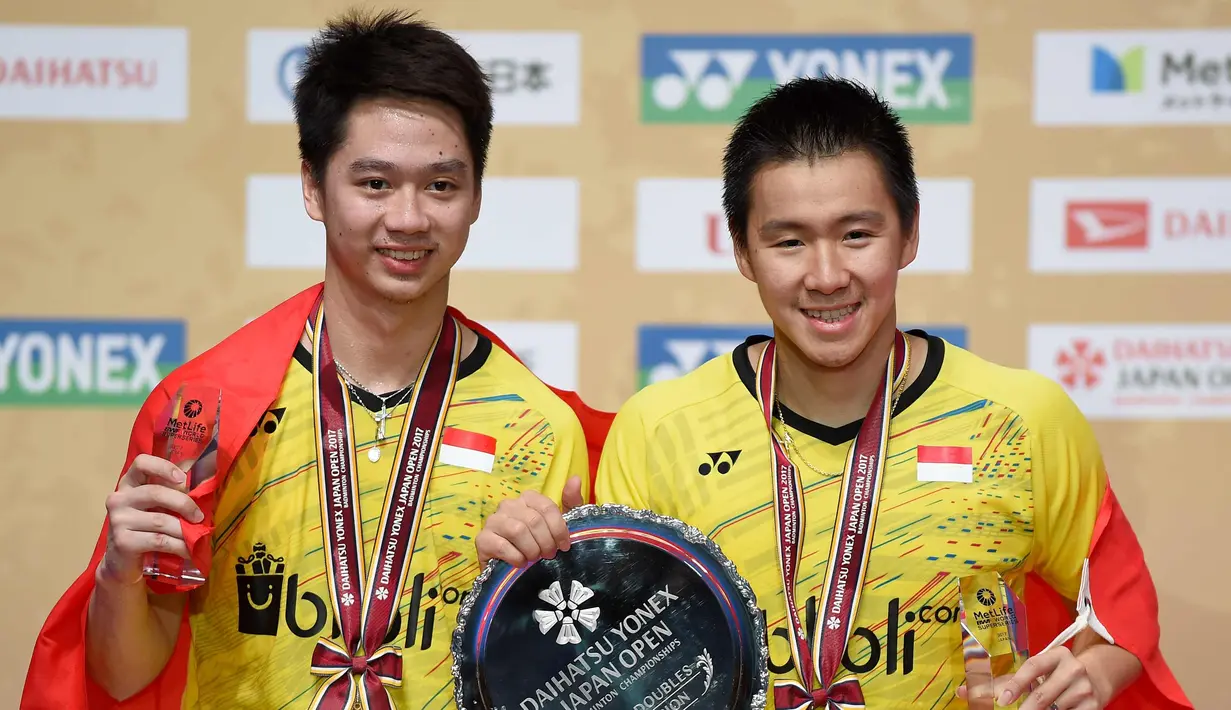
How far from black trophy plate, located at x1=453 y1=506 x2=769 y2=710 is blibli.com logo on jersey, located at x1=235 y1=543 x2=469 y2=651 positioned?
0.19 meters

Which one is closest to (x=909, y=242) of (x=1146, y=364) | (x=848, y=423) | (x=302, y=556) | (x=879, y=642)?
(x=848, y=423)

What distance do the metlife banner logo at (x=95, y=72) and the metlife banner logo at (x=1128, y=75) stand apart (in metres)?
2.61

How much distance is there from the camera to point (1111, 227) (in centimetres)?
355

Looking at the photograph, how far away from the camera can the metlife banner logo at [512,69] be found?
3.55m

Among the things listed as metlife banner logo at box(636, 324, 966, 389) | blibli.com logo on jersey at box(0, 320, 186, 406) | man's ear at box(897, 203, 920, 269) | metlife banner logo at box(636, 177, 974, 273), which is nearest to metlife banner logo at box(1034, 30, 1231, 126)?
metlife banner logo at box(636, 177, 974, 273)

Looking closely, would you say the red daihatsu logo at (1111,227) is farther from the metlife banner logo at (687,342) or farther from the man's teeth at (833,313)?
the man's teeth at (833,313)

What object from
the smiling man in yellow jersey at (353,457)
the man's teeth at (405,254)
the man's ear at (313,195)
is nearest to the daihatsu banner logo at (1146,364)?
the smiling man in yellow jersey at (353,457)

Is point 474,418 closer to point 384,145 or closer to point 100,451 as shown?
point 384,145

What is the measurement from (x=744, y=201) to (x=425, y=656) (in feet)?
3.12

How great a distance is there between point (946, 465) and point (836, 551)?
240mm

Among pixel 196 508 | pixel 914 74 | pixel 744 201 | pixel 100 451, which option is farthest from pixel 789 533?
pixel 100 451

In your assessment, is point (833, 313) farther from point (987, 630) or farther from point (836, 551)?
point (987, 630)

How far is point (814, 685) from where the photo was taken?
188cm

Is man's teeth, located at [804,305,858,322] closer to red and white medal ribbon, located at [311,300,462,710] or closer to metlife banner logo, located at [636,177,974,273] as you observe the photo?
red and white medal ribbon, located at [311,300,462,710]
